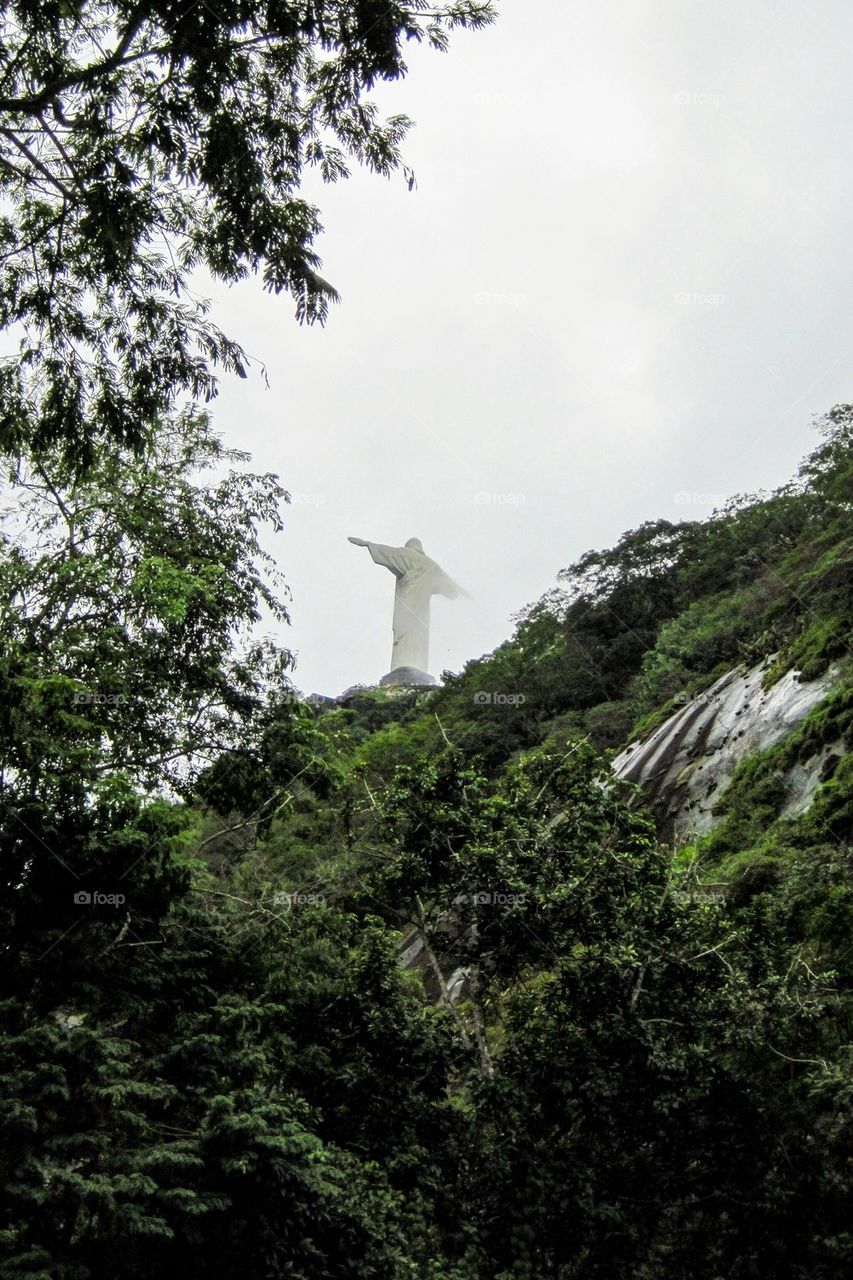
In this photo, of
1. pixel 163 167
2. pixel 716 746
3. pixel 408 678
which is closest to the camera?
pixel 163 167

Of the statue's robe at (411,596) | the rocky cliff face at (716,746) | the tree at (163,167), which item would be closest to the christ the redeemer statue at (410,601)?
the statue's robe at (411,596)

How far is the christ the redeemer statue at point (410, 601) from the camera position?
4438cm

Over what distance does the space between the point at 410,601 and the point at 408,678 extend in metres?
3.22

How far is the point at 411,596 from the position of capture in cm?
4459

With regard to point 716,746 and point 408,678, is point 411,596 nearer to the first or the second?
point 408,678

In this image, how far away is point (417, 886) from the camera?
9.21m

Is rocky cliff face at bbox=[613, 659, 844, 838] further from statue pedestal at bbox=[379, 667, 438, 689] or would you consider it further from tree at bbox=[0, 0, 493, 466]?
statue pedestal at bbox=[379, 667, 438, 689]

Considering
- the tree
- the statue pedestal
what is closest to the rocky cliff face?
the tree

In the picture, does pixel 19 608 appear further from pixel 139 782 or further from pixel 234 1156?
pixel 234 1156

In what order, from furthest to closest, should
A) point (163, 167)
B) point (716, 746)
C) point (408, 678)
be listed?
1. point (408, 678)
2. point (716, 746)
3. point (163, 167)

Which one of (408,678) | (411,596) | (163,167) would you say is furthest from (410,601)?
(163,167)

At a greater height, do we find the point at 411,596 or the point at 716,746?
the point at 411,596

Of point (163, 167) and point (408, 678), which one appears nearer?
point (163, 167)

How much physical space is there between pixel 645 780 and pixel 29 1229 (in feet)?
39.6
